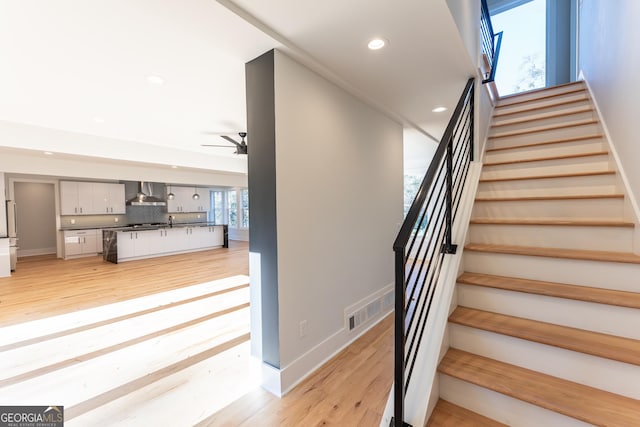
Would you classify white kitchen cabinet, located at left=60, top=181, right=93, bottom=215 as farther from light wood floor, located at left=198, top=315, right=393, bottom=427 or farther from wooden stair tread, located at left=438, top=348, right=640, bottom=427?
wooden stair tread, located at left=438, top=348, right=640, bottom=427

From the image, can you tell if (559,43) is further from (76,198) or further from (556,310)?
(76,198)

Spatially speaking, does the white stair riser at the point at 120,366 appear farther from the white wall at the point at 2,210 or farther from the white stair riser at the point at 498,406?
the white wall at the point at 2,210

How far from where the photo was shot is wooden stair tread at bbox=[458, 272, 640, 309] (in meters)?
1.32

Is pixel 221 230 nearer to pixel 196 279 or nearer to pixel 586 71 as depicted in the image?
pixel 196 279

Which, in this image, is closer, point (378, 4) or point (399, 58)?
point (378, 4)

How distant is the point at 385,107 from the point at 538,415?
290cm

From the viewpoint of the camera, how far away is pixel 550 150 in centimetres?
254

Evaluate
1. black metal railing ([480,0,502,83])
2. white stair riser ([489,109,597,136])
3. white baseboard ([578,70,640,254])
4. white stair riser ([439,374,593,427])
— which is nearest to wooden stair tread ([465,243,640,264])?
white baseboard ([578,70,640,254])

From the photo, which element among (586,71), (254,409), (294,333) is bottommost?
(254,409)

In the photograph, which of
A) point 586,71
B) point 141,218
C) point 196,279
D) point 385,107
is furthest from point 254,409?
point 141,218

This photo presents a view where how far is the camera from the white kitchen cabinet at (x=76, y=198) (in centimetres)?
732

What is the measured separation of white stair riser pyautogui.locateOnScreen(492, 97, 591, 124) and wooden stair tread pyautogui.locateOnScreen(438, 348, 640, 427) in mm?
3005

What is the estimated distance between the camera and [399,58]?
84.4 inches

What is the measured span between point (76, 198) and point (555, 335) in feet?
33.4
